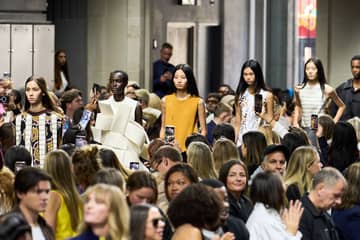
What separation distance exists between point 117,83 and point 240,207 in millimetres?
5603

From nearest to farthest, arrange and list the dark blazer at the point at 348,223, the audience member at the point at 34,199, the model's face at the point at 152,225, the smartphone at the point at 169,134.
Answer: the model's face at the point at 152,225 → the audience member at the point at 34,199 → the dark blazer at the point at 348,223 → the smartphone at the point at 169,134

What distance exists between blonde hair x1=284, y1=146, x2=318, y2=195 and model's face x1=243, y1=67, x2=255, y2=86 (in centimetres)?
523

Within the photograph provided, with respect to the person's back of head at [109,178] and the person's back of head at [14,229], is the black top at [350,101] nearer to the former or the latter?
the person's back of head at [109,178]

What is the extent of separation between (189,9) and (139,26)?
146 inches

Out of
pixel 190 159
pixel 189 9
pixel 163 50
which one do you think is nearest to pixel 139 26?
pixel 163 50

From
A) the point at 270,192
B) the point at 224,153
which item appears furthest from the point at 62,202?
the point at 224,153

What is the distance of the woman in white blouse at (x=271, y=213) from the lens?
445 inches

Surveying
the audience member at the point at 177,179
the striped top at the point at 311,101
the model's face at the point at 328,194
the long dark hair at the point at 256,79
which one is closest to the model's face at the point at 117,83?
the long dark hair at the point at 256,79

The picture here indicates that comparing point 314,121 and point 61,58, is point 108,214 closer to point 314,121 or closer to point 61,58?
point 314,121

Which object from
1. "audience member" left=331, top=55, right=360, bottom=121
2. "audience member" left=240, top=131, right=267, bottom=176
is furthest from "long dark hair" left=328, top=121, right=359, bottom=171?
"audience member" left=331, top=55, right=360, bottom=121

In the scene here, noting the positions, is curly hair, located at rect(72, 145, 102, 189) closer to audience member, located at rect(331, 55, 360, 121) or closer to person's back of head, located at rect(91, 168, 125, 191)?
person's back of head, located at rect(91, 168, 125, 191)

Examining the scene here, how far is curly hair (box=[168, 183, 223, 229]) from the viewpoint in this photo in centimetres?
958

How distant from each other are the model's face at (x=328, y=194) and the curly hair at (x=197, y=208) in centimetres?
225

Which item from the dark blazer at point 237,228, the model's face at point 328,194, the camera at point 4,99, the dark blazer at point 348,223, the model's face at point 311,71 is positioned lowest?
the dark blazer at point 348,223
